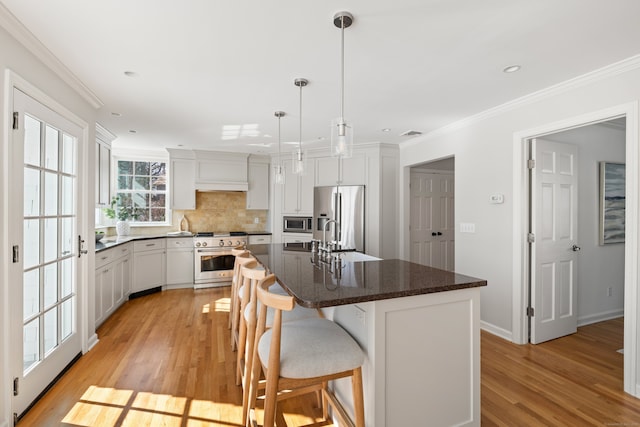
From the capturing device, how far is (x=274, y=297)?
4.22 ft

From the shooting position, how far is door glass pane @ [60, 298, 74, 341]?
2.37 m

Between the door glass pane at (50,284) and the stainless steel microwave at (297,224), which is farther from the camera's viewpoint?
the stainless steel microwave at (297,224)

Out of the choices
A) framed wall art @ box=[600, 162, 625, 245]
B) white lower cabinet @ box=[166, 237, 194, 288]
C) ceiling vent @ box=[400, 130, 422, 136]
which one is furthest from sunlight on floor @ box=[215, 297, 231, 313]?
framed wall art @ box=[600, 162, 625, 245]

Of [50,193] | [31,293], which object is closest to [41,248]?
[31,293]

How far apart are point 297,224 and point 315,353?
3999 millimetres

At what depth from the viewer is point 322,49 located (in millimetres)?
2035

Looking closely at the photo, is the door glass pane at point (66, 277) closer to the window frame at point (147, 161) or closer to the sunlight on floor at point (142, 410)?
the sunlight on floor at point (142, 410)

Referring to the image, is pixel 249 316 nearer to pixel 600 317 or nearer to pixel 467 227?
pixel 467 227

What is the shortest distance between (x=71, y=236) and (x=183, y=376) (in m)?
1.46

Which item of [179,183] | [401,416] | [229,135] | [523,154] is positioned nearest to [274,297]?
[401,416]

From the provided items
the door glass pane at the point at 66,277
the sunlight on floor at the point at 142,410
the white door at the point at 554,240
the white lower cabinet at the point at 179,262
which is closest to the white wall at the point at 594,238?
the white door at the point at 554,240

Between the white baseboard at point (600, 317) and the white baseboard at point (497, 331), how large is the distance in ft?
3.55

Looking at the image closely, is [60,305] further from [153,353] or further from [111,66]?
[111,66]

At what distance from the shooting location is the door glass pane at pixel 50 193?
2131 mm
